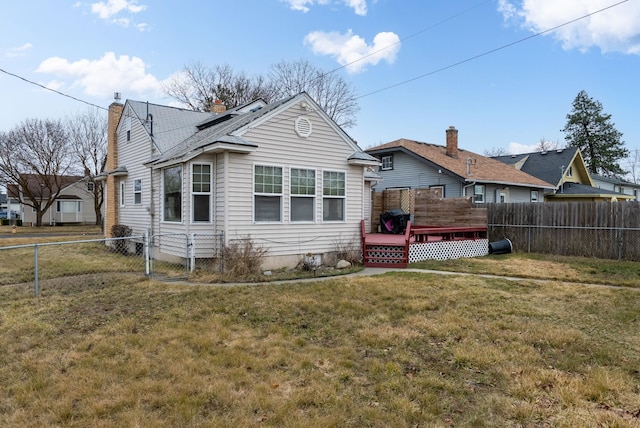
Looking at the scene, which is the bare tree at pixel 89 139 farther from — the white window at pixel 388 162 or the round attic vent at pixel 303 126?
the round attic vent at pixel 303 126

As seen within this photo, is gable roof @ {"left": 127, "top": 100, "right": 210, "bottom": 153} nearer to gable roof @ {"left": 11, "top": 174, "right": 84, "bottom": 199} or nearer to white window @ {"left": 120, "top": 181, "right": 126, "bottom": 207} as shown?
white window @ {"left": 120, "top": 181, "right": 126, "bottom": 207}

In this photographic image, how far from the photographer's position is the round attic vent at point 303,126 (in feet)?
35.0

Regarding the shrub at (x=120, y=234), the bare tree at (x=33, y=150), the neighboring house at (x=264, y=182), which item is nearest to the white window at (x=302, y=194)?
the neighboring house at (x=264, y=182)

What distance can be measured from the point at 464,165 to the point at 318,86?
54.1 feet

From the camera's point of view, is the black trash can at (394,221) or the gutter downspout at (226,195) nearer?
the gutter downspout at (226,195)

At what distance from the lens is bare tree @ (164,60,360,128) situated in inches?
1283

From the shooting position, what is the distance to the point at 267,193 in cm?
1019

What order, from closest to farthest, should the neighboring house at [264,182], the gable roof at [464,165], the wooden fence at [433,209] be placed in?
the neighboring house at [264,182] → the wooden fence at [433,209] → the gable roof at [464,165]

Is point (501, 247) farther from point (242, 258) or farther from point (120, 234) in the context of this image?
point (120, 234)

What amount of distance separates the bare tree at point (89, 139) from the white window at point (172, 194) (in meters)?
26.9

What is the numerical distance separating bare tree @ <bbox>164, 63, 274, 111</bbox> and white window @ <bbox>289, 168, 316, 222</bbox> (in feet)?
79.1

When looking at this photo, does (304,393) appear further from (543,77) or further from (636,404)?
(543,77)

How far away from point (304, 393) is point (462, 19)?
12.7 metres

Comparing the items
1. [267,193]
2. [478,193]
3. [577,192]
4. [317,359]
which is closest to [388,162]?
[478,193]
